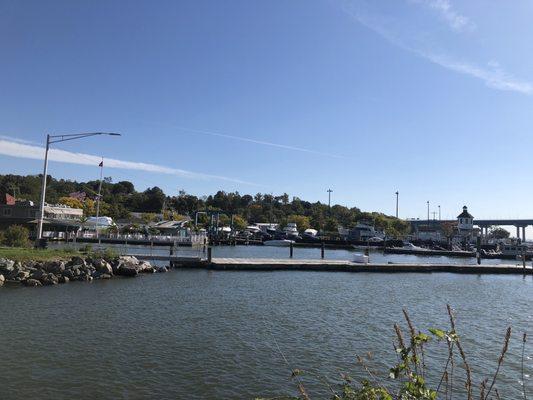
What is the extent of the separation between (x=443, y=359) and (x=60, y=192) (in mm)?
186158

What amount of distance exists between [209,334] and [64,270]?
1678 centimetres

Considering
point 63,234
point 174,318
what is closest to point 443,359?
point 174,318

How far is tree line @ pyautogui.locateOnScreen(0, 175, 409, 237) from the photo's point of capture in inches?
5502

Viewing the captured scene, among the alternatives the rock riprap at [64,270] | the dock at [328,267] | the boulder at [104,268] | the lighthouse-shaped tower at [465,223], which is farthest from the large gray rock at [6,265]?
the lighthouse-shaped tower at [465,223]

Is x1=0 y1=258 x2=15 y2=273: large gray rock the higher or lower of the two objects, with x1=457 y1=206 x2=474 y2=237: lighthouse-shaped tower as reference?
lower

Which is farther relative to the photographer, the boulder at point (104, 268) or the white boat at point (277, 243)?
the white boat at point (277, 243)

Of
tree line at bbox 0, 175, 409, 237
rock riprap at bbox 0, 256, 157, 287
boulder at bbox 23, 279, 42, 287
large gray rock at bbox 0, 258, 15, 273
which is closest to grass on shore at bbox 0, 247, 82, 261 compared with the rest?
rock riprap at bbox 0, 256, 157, 287

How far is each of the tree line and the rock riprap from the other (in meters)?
97.9

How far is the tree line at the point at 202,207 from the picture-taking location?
458ft

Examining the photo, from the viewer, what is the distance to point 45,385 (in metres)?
11.8

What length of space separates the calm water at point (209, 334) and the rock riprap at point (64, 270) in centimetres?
146

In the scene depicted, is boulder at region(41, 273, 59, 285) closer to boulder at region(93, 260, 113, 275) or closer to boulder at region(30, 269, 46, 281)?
boulder at region(30, 269, 46, 281)

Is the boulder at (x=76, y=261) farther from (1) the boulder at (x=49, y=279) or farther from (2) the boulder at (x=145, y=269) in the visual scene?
(2) the boulder at (x=145, y=269)

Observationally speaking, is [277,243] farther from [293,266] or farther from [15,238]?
[15,238]
